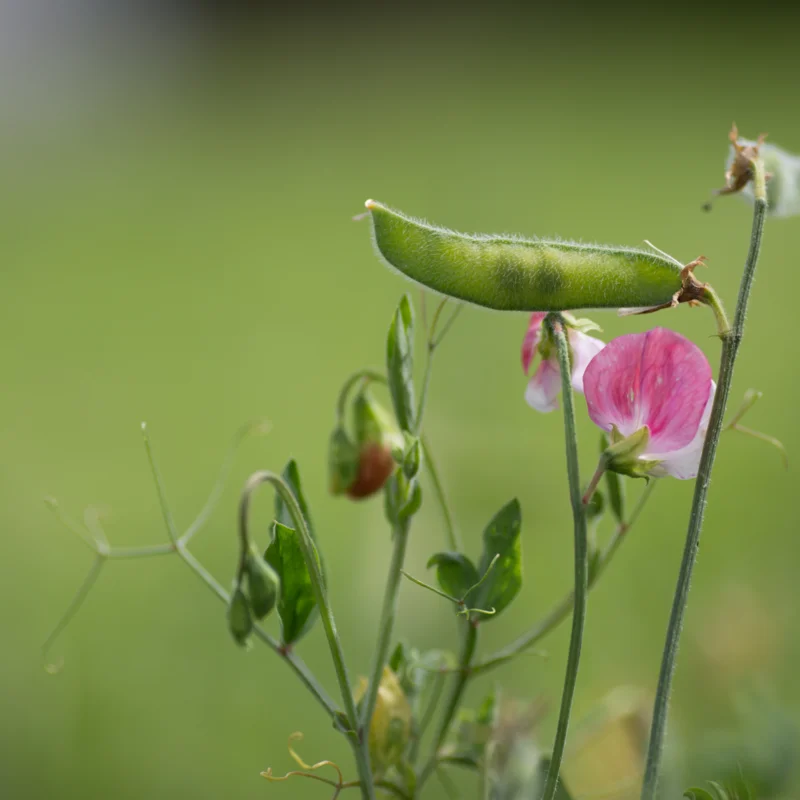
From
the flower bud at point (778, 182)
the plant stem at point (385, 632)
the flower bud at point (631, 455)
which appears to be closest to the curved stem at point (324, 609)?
the plant stem at point (385, 632)

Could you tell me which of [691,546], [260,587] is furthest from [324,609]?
[691,546]

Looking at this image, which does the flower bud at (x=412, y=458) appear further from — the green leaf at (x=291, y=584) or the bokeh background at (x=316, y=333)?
the bokeh background at (x=316, y=333)

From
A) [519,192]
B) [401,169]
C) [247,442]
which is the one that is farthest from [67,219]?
[247,442]

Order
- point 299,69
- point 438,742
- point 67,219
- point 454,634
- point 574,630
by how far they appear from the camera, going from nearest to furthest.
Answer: point 574,630, point 438,742, point 454,634, point 67,219, point 299,69

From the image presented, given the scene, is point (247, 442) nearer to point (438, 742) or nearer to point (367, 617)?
point (367, 617)

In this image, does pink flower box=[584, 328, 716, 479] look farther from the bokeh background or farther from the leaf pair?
the bokeh background

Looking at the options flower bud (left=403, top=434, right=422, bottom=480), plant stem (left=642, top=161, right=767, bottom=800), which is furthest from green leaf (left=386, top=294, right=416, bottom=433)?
plant stem (left=642, top=161, right=767, bottom=800)

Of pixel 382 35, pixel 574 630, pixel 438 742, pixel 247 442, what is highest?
pixel 382 35

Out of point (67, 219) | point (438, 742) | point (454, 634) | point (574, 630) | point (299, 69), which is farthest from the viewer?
point (299, 69)
